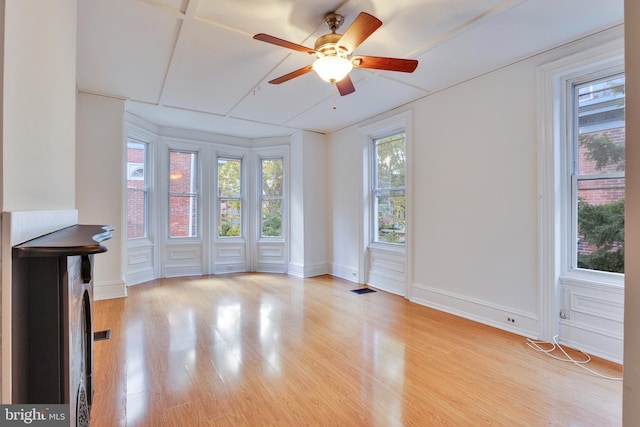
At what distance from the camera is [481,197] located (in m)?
3.25

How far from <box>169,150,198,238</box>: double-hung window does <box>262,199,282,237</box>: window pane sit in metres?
1.30

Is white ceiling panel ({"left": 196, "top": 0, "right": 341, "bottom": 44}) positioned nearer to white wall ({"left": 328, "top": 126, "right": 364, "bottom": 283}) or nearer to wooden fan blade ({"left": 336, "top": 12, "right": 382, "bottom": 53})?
wooden fan blade ({"left": 336, "top": 12, "right": 382, "bottom": 53})

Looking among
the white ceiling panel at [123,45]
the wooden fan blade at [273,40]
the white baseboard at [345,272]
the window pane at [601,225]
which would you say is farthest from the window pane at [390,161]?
the white ceiling panel at [123,45]

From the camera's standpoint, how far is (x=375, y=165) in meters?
4.86

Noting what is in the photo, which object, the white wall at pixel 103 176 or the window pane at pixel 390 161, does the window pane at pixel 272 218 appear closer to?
the window pane at pixel 390 161

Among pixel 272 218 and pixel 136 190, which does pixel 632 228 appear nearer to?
pixel 136 190

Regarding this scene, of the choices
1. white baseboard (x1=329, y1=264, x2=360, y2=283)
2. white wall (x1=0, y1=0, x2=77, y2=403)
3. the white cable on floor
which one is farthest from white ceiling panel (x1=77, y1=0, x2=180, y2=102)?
the white cable on floor

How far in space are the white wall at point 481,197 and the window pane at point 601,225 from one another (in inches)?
13.4

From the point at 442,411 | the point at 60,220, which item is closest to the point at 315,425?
the point at 442,411

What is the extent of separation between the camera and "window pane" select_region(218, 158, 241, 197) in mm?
5930

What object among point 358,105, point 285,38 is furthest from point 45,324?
point 358,105

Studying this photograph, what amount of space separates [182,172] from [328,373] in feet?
15.3

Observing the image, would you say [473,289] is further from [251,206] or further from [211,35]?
[251,206]

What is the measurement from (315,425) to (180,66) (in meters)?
3.28
